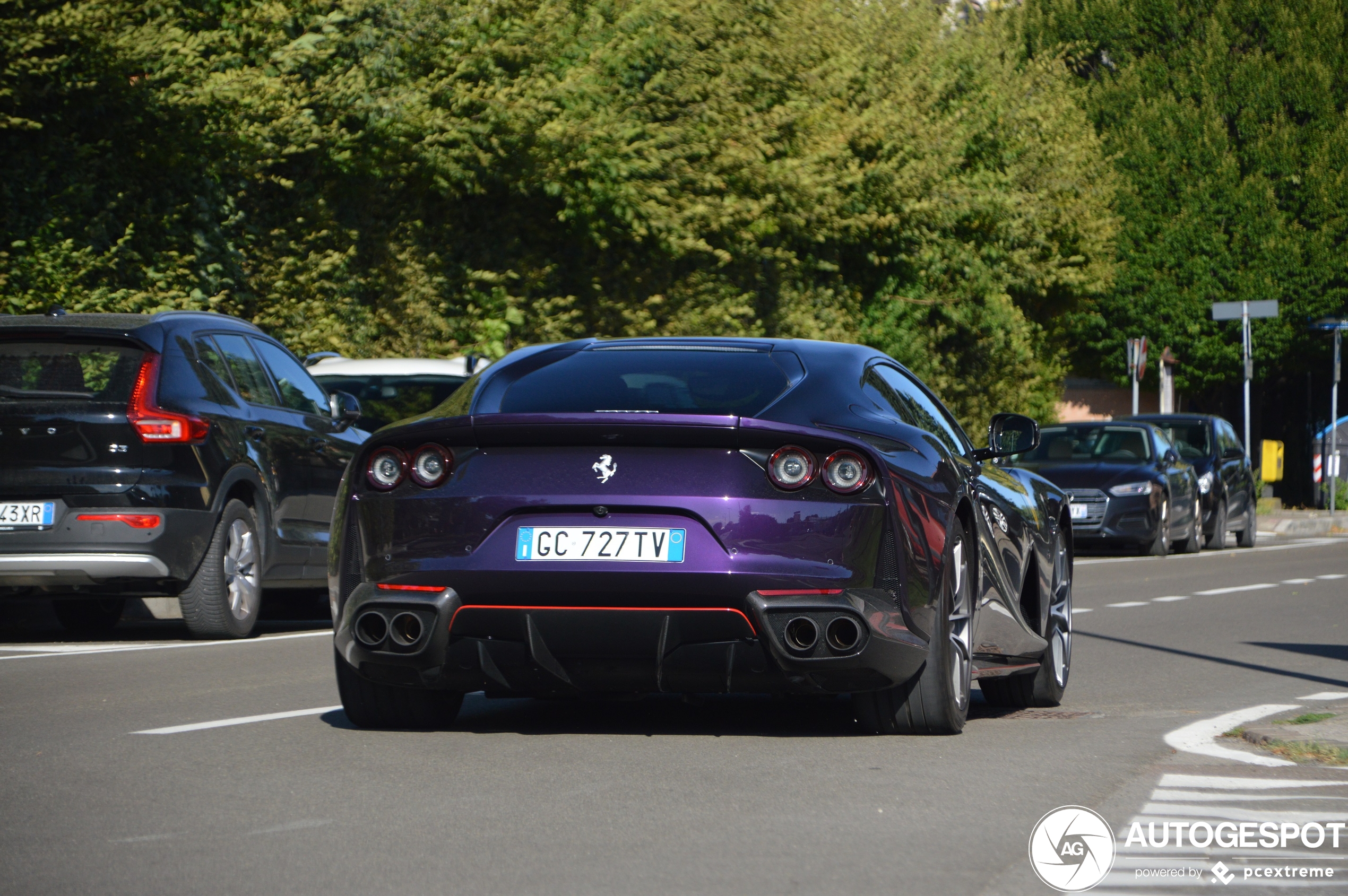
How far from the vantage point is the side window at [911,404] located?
7.02m

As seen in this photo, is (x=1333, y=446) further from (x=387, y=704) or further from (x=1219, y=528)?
(x=387, y=704)

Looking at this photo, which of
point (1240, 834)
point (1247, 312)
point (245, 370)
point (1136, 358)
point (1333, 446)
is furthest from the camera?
point (1333, 446)

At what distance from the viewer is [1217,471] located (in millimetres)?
25406

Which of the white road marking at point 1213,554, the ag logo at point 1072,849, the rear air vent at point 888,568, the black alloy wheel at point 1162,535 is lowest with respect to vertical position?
the white road marking at point 1213,554

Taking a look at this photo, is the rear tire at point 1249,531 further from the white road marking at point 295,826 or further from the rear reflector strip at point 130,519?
the white road marking at point 295,826

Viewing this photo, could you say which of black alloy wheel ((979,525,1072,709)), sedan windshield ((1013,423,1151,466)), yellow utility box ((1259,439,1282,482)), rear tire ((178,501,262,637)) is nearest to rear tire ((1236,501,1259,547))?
sedan windshield ((1013,423,1151,466))

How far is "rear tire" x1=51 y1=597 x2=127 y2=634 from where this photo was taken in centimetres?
1219

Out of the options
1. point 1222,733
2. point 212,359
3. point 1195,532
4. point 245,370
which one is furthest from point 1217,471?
point 1222,733

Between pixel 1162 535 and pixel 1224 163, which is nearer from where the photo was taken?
pixel 1162 535

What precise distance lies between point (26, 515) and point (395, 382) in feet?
19.5

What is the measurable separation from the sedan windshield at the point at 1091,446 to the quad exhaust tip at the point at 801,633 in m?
17.4

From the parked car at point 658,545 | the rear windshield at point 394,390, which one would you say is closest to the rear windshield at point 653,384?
the parked car at point 658,545

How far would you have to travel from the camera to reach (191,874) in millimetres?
4582

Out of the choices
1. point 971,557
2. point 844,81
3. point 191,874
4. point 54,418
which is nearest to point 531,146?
point 844,81
